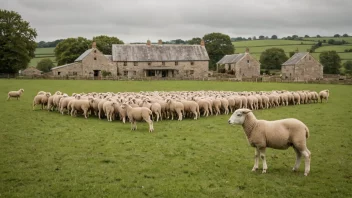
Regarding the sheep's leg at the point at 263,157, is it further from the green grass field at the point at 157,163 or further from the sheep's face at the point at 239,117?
the sheep's face at the point at 239,117

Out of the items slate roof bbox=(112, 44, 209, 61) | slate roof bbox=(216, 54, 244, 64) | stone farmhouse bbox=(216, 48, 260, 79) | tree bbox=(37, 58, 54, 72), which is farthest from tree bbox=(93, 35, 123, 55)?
stone farmhouse bbox=(216, 48, 260, 79)

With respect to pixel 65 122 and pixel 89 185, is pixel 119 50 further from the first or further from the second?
pixel 89 185

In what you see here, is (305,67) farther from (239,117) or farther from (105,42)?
(239,117)

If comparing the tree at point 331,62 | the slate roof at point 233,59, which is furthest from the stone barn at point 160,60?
the tree at point 331,62

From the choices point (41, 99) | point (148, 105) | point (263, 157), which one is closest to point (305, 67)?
point (148, 105)

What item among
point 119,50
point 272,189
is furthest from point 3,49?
point 272,189

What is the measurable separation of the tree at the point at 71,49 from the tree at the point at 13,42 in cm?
1611

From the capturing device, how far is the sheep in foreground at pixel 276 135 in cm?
834

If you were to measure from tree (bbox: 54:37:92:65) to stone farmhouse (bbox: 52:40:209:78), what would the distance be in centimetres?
1557

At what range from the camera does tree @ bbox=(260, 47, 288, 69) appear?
287ft

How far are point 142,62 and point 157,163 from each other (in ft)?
Answer: 179

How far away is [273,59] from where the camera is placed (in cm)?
8775

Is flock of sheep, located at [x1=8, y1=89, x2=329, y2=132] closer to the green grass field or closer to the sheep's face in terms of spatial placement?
the green grass field

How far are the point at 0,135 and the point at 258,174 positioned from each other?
1015cm
